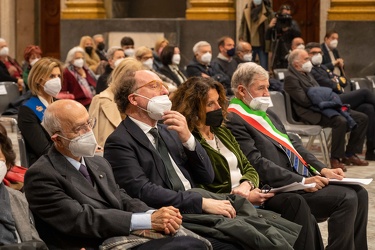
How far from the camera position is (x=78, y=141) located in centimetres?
471

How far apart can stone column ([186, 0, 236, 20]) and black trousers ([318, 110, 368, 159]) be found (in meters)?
6.43

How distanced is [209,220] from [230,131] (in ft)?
4.13

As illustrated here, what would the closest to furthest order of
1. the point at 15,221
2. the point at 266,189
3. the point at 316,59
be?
1. the point at 15,221
2. the point at 266,189
3. the point at 316,59

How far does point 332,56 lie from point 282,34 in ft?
4.50

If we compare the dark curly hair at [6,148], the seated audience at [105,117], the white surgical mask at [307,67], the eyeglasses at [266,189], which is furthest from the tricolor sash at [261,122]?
the white surgical mask at [307,67]

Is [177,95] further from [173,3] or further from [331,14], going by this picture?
[173,3]

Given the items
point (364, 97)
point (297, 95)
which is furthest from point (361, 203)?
point (364, 97)

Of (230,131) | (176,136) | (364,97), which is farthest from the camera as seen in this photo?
(364,97)

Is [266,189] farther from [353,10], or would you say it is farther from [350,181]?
[353,10]

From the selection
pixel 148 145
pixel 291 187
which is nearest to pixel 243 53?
pixel 291 187

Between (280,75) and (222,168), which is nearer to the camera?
(222,168)

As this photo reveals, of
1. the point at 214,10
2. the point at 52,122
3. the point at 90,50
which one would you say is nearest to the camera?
the point at 52,122

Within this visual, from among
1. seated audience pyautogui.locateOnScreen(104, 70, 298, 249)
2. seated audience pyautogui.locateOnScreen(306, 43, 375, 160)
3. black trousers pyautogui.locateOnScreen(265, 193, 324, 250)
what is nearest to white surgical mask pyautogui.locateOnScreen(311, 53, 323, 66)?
seated audience pyautogui.locateOnScreen(306, 43, 375, 160)

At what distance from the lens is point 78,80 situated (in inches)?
447
